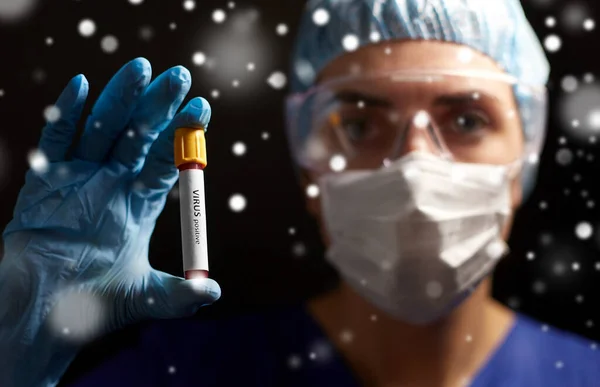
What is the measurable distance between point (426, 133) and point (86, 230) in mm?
544

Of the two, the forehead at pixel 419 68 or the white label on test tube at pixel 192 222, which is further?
the forehead at pixel 419 68

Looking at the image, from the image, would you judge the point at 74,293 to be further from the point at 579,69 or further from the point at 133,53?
the point at 579,69

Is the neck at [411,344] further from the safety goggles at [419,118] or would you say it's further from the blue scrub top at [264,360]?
the safety goggles at [419,118]

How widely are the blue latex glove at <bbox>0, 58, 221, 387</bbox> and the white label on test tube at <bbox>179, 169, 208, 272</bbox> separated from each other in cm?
6

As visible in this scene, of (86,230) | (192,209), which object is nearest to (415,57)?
(192,209)

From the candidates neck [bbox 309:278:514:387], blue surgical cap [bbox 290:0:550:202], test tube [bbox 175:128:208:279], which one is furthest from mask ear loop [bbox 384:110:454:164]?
test tube [bbox 175:128:208:279]

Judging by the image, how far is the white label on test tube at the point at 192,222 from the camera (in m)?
0.80

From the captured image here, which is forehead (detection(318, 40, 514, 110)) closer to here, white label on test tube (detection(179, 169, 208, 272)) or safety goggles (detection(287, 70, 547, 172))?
safety goggles (detection(287, 70, 547, 172))

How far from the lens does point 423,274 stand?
1.03 metres

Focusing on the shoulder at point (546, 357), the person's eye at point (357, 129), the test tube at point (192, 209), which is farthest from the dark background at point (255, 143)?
the test tube at point (192, 209)

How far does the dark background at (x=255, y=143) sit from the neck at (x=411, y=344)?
9 centimetres

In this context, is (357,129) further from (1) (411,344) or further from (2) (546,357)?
(2) (546,357)

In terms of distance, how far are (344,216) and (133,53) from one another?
462 mm

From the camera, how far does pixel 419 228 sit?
1009 mm
